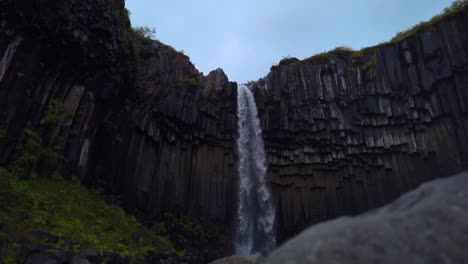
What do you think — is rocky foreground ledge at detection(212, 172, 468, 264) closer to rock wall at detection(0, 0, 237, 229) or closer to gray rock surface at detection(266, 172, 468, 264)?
gray rock surface at detection(266, 172, 468, 264)

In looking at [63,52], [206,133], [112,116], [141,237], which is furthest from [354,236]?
[206,133]

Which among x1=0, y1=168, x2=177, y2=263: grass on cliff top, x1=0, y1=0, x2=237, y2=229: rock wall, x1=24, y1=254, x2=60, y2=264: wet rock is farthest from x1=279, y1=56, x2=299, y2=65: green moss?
x1=24, y1=254, x2=60, y2=264: wet rock

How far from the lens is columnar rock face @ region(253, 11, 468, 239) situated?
72.5 ft

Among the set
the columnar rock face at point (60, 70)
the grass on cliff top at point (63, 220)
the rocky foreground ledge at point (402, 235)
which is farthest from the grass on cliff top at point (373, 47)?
the rocky foreground ledge at point (402, 235)

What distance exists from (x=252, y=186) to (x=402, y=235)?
23.5 meters

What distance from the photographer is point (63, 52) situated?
1500 cm

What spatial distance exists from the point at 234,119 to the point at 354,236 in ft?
75.8

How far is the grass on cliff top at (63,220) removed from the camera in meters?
9.82

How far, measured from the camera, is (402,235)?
2.95 metres

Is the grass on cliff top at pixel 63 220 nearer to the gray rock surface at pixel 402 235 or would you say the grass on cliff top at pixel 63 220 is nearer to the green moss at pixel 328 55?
the gray rock surface at pixel 402 235

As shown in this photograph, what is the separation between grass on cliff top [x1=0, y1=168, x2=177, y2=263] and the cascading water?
9.35m

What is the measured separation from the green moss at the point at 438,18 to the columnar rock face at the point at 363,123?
0.47 meters

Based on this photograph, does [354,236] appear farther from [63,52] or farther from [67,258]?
[63,52]

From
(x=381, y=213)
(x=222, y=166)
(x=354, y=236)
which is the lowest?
(x=354, y=236)
